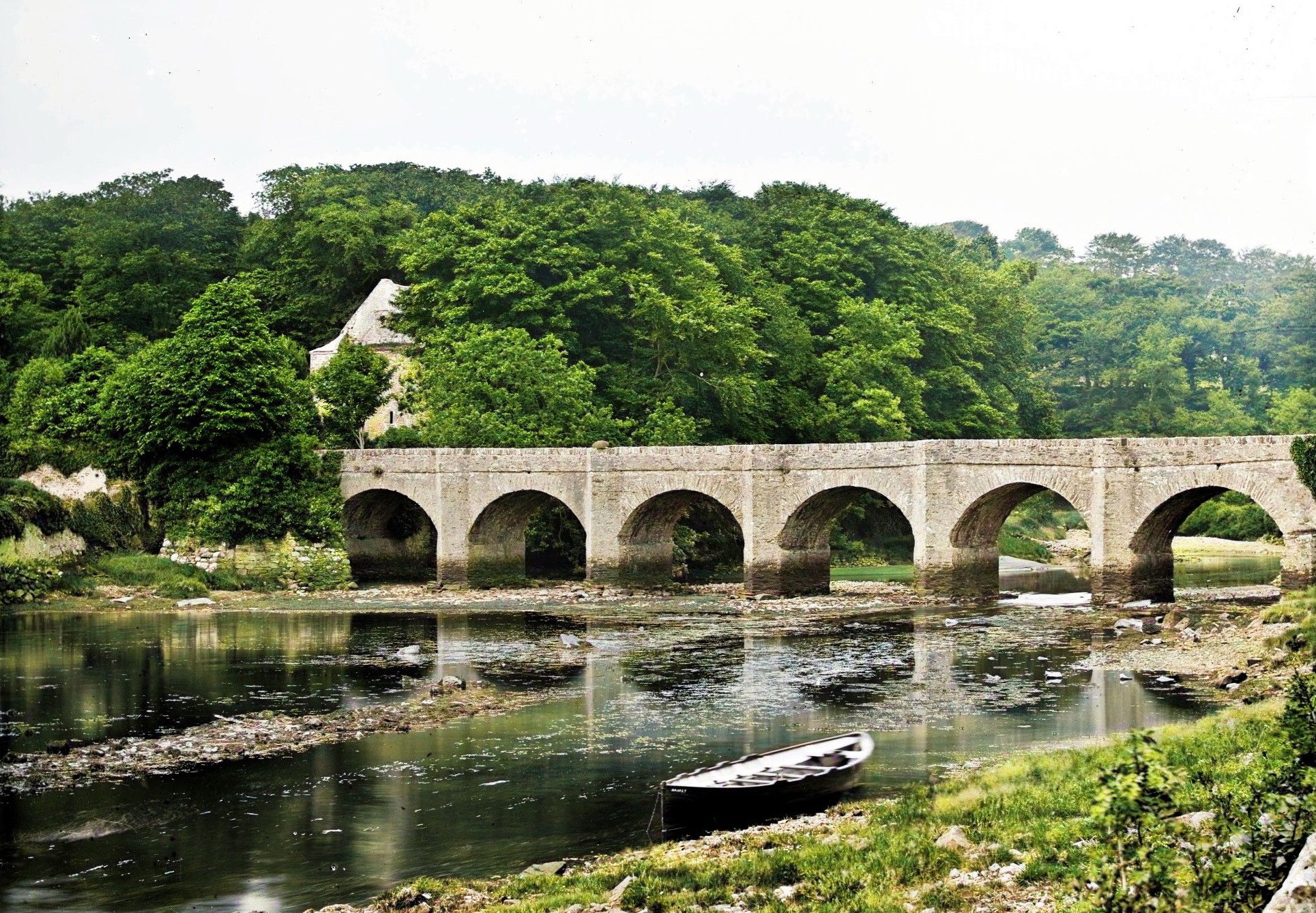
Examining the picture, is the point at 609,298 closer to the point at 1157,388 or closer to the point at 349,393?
the point at 349,393

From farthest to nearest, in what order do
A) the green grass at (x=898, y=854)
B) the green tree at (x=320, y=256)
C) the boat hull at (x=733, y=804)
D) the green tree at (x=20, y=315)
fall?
1. the green tree at (x=320, y=256)
2. the green tree at (x=20, y=315)
3. the boat hull at (x=733, y=804)
4. the green grass at (x=898, y=854)

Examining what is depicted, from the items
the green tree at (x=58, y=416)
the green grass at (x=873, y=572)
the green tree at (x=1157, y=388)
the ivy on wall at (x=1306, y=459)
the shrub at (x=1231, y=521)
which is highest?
the green tree at (x=1157, y=388)

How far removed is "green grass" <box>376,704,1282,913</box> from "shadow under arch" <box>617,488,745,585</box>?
1179 inches

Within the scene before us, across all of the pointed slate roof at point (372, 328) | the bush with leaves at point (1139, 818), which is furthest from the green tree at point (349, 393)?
the bush with leaves at point (1139, 818)

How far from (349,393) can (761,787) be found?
1627 inches

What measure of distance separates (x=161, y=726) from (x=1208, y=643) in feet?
69.1

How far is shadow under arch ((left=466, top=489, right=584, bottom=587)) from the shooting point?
51938 mm

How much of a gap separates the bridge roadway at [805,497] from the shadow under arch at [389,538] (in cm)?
6

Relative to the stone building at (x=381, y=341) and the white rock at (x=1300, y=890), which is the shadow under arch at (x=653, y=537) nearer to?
the stone building at (x=381, y=341)

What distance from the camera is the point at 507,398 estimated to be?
54969mm

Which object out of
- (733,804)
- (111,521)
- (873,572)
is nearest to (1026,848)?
(733,804)

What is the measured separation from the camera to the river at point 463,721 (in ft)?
60.8

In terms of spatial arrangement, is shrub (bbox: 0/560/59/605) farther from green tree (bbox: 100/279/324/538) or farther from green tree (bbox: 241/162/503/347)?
green tree (bbox: 241/162/503/347)

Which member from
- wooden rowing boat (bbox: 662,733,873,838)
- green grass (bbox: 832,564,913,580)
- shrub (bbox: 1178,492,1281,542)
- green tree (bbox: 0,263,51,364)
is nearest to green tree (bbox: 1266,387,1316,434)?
shrub (bbox: 1178,492,1281,542)
